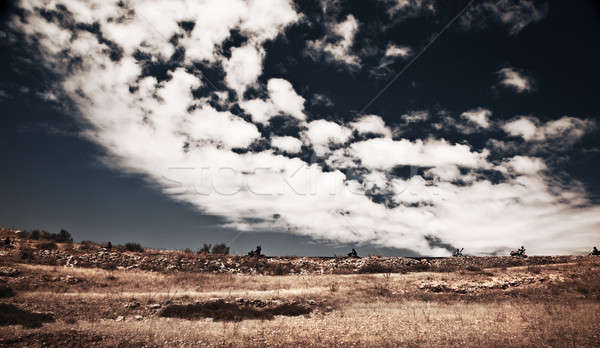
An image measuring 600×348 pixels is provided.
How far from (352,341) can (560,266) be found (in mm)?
26220

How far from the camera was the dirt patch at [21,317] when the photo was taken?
1412cm

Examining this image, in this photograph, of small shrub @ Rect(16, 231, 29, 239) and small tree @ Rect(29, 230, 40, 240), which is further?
small tree @ Rect(29, 230, 40, 240)

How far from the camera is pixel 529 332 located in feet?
44.5

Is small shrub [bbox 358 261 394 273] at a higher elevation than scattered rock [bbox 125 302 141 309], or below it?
higher

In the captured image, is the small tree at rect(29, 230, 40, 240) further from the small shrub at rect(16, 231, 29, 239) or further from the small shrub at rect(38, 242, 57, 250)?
the small shrub at rect(38, 242, 57, 250)

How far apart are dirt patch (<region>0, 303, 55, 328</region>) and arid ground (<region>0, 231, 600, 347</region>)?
44mm

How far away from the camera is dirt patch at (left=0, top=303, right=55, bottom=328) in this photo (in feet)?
46.3

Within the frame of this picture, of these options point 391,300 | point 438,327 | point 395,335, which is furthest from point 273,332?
point 391,300

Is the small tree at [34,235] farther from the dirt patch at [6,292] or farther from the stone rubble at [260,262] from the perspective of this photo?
the dirt patch at [6,292]

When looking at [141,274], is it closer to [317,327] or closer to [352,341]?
[317,327]

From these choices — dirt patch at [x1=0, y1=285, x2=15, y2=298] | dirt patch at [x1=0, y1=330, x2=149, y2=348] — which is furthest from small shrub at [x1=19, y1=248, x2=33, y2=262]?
dirt patch at [x1=0, y1=330, x2=149, y2=348]

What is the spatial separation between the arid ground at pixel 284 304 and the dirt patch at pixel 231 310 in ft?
0.23

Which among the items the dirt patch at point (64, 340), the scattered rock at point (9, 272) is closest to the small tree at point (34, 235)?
the scattered rock at point (9, 272)

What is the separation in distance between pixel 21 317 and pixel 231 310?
1000 cm
